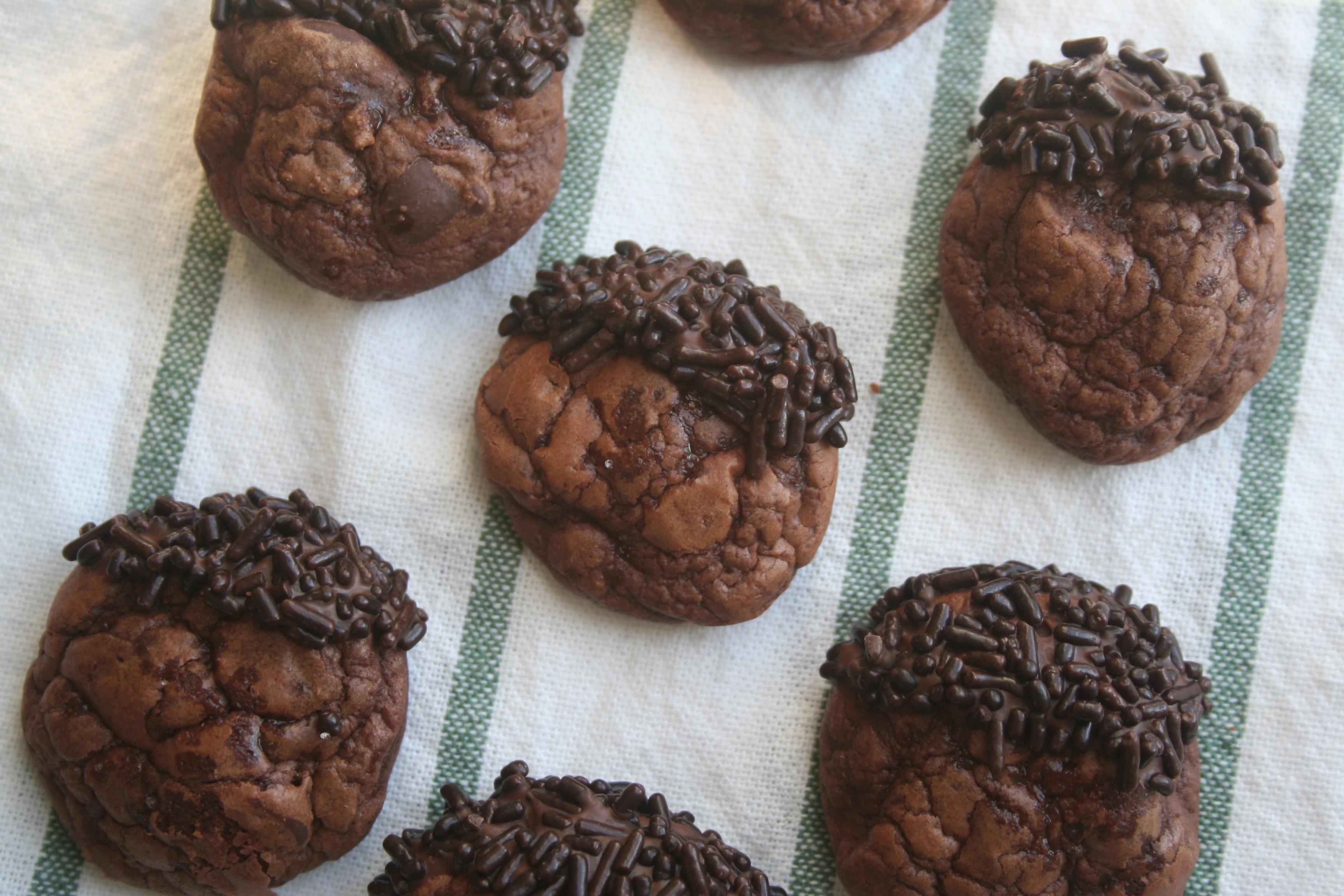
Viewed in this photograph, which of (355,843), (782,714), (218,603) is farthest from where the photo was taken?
(782,714)

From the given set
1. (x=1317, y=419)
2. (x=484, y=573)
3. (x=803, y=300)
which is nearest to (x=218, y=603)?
(x=484, y=573)

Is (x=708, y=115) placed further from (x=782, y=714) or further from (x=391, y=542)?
(x=782, y=714)

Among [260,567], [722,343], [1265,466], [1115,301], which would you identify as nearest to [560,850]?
[260,567]

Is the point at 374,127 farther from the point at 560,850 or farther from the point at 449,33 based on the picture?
the point at 560,850

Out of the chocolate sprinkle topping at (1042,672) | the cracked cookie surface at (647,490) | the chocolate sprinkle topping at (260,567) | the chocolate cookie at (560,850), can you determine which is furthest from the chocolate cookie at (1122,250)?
the chocolate sprinkle topping at (260,567)

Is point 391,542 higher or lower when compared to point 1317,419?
lower

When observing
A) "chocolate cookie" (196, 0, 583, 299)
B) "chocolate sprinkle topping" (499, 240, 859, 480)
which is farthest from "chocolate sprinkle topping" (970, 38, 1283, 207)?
"chocolate cookie" (196, 0, 583, 299)

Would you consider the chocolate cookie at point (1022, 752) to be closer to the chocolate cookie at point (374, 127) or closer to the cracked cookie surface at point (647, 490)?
the cracked cookie surface at point (647, 490)
